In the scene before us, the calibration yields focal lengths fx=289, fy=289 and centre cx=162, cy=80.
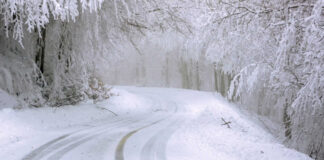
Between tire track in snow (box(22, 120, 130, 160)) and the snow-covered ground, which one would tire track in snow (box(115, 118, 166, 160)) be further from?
tire track in snow (box(22, 120, 130, 160))

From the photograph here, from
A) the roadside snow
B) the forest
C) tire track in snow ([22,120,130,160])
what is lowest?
tire track in snow ([22,120,130,160])

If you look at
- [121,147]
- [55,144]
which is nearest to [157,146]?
[121,147]

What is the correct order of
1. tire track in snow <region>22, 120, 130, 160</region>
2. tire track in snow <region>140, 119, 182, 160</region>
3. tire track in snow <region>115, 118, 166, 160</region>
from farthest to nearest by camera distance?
tire track in snow <region>140, 119, 182, 160</region>, tire track in snow <region>115, 118, 166, 160</region>, tire track in snow <region>22, 120, 130, 160</region>

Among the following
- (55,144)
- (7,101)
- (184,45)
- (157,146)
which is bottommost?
(157,146)

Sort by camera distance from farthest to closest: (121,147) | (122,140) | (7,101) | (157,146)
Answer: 1. (7,101)
2. (122,140)
3. (157,146)
4. (121,147)

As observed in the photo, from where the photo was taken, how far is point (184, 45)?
1111 centimetres

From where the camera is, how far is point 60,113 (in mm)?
11195

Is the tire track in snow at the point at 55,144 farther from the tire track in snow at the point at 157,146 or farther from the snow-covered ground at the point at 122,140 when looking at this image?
the tire track in snow at the point at 157,146

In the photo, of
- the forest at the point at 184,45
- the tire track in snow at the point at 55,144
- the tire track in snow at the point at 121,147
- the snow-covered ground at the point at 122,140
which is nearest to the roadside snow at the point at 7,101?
the forest at the point at 184,45

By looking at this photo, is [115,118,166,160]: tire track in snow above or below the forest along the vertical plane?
below

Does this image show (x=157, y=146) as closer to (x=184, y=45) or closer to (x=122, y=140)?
(x=122, y=140)

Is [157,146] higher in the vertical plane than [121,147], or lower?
lower

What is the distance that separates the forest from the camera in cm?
654

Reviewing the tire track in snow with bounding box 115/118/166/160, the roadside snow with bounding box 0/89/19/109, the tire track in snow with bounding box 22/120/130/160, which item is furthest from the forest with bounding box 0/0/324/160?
the tire track in snow with bounding box 22/120/130/160
